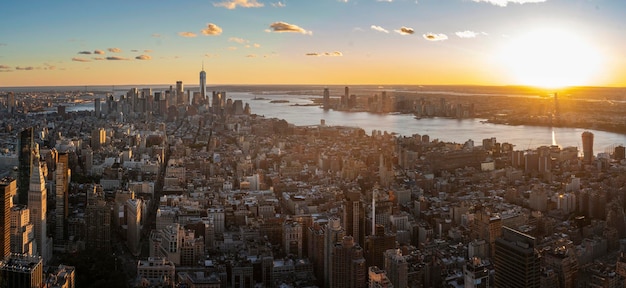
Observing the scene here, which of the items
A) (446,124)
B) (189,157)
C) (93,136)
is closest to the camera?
(189,157)

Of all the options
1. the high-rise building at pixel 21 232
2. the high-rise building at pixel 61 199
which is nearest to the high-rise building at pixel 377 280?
the high-rise building at pixel 21 232

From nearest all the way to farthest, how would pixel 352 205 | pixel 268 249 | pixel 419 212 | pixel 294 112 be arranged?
pixel 268 249, pixel 352 205, pixel 419 212, pixel 294 112

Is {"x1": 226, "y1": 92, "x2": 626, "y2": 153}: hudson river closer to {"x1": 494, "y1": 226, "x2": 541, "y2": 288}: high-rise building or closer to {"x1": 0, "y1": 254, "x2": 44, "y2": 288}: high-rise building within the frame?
{"x1": 494, "y1": 226, "x2": 541, "y2": 288}: high-rise building

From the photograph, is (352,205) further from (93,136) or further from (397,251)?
(93,136)

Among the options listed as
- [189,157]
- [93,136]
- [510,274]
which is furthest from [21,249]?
[93,136]

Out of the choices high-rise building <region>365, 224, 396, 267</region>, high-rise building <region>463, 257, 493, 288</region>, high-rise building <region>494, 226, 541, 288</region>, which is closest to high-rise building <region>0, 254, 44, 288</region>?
high-rise building <region>365, 224, 396, 267</region>

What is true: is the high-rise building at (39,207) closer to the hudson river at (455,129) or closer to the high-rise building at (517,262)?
the high-rise building at (517,262)
